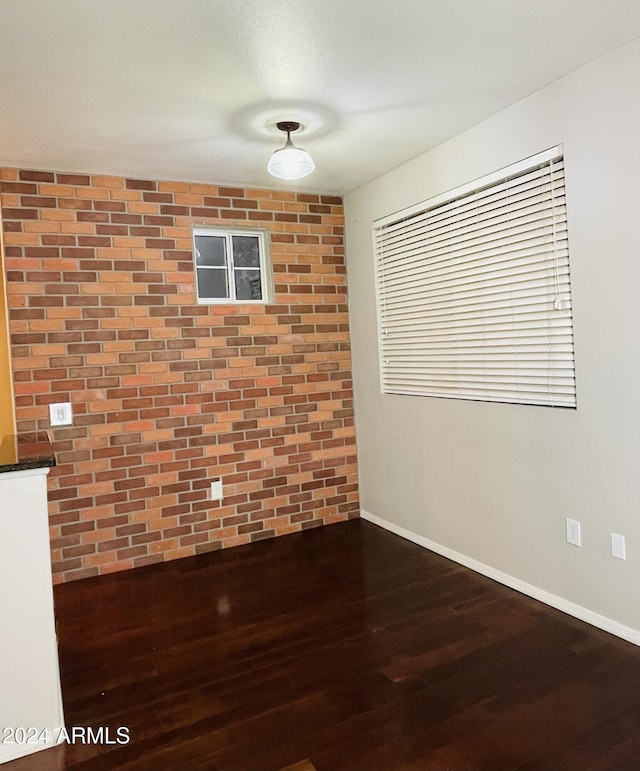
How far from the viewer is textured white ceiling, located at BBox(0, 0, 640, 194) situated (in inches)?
73.7

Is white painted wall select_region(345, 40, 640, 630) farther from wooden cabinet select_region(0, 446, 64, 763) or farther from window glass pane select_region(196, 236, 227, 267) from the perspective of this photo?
wooden cabinet select_region(0, 446, 64, 763)

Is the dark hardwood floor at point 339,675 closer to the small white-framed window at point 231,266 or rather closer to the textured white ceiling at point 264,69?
the small white-framed window at point 231,266

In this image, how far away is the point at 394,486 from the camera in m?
3.79

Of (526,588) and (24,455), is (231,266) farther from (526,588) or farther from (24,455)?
(526,588)

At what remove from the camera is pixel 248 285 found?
12.5 ft

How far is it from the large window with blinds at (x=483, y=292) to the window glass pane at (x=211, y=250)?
1.02m

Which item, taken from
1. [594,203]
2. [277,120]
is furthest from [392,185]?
[594,203]

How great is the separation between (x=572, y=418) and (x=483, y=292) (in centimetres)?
82

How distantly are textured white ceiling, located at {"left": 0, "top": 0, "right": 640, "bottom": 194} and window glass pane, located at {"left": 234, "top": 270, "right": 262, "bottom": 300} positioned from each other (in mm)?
823

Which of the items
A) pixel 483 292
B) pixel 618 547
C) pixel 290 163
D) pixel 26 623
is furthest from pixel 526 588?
pixel 290 163

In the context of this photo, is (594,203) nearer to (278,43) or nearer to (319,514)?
(278,43)

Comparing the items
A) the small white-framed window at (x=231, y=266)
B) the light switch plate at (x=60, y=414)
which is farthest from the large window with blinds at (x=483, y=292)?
the light switch plate at (x=60, y=414)

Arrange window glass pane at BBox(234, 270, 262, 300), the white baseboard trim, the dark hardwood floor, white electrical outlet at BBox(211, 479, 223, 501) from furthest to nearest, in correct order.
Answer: window glass pane at BBox(234, 270, 262, 300) < white electrical outlet at BBox(211, 479, 223, 501) < the white baseboard trim < the dark hardwood floor

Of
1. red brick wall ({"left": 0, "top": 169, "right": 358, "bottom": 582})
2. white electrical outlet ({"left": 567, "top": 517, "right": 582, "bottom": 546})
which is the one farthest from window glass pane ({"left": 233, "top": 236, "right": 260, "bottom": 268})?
white electrical outlet ({"left": 567, "top": 517, "right": 582, "bottom": 546})
